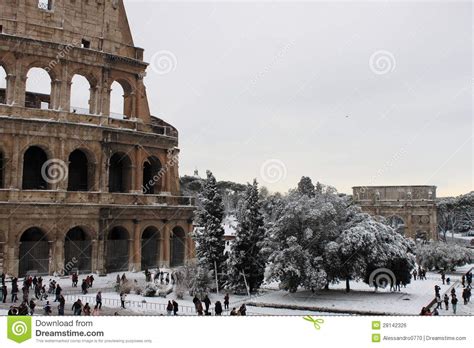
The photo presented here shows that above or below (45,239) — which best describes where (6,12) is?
above

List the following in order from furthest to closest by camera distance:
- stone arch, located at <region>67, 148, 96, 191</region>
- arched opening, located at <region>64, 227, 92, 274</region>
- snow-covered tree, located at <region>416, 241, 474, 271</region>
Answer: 1. snow-covered tree, located at <region>416, 241, 474, 271</region>
2. stone arch, located at <region>67, 148, 96, 191</region>
3. arched opening, located at <region>64, 227, 92, 274</region>

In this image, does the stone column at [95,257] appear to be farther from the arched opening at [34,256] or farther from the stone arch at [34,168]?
the stone arch at [34,168]

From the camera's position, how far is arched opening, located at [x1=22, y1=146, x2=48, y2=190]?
32719 mm

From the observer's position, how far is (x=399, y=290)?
31.0 m

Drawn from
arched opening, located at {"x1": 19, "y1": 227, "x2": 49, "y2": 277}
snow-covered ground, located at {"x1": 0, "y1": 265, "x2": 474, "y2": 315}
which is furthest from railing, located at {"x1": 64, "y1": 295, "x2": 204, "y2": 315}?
arched opening, located at {"x1": 19, "y1": 227, "x2": 49, "y2": 277}

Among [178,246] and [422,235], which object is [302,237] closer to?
[178,246]

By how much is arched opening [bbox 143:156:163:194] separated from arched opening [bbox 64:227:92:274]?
20.4 ft

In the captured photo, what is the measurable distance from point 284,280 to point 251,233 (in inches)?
169

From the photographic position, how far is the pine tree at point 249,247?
29.2 meters

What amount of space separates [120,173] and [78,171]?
296 cm

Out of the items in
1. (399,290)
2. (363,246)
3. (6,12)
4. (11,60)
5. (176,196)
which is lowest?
(399,290)

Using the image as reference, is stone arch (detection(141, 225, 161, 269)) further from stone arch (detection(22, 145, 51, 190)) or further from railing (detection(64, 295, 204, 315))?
railing (detection(64, 295, 204, 315))
